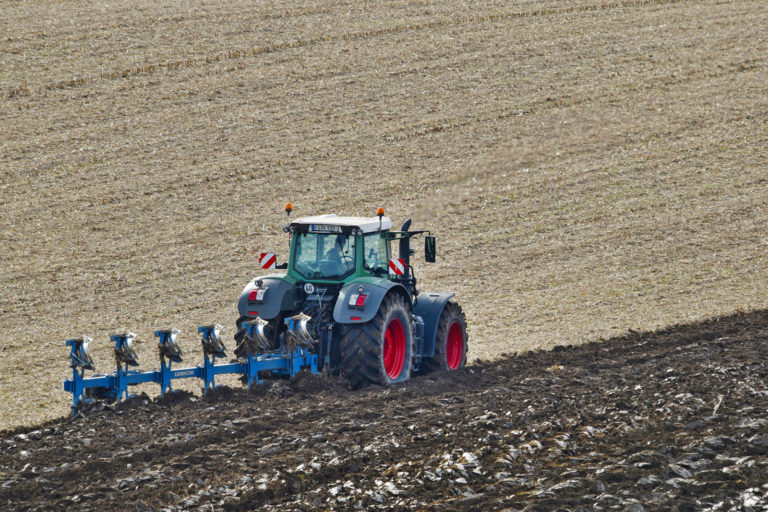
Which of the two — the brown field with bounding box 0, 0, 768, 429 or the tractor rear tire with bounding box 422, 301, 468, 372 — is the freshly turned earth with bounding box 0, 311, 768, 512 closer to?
the tractor rear tire with bounding box 422, 301, 468, 372

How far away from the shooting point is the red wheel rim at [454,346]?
14.4m

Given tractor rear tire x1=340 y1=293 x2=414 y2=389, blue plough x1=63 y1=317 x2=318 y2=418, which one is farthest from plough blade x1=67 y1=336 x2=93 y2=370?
tractor rear tire x1=340 y1=293 x2=414 y2=389

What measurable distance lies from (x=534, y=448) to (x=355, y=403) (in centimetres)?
271

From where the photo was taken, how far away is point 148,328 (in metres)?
17.8

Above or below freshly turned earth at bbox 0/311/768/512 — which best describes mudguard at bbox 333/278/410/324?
above

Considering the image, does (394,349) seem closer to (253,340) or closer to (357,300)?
(357,300)

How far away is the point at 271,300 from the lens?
41.3 feet

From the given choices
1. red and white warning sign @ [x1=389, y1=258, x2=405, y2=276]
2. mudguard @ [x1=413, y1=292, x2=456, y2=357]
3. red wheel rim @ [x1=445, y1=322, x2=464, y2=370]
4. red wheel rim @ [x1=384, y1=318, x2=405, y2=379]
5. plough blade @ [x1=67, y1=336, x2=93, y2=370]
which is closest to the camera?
plough blade @ [x1=67, y1=336, x2=93, y2=370]

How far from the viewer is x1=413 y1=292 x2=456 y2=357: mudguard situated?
1356cm

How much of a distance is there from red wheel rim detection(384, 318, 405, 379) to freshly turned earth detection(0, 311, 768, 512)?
1.22ft

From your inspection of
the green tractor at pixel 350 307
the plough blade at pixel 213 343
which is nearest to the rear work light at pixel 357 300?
the green tractor at pixel 350 307

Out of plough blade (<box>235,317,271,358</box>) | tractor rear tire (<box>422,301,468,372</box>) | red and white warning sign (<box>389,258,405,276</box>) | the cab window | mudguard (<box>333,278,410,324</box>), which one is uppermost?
the cab window

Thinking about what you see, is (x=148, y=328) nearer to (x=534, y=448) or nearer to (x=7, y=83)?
(x=534, y=448)

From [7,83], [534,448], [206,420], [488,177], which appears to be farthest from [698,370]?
[7,83]
